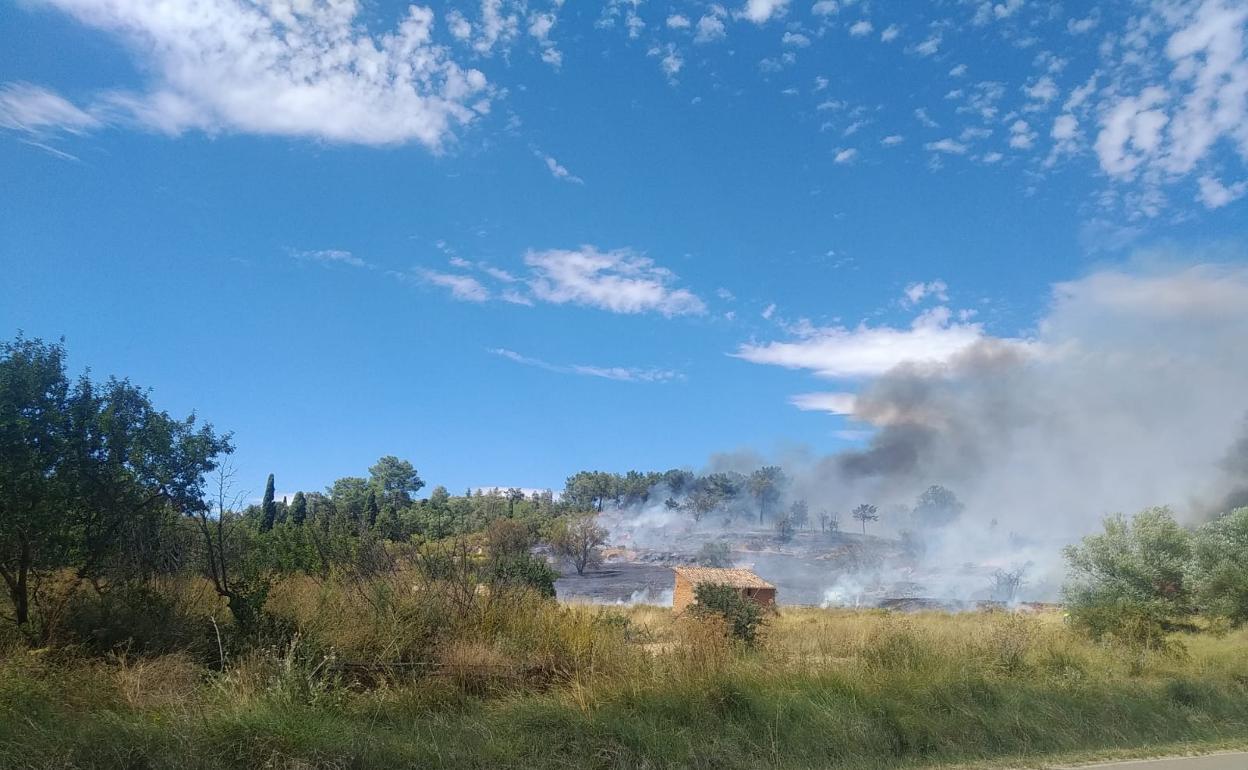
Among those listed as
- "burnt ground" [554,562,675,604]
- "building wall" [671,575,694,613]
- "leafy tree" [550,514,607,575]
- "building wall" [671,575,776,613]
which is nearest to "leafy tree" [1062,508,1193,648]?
"building wall" [671,575,776,613]

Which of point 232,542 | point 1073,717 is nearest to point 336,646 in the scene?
point 232,542

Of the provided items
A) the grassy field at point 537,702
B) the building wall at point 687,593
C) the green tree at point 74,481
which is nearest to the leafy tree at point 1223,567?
the grassy field at point 537,702

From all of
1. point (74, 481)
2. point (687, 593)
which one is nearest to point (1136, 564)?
point (687, 593)

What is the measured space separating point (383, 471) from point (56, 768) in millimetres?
134880

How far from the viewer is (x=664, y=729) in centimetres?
805

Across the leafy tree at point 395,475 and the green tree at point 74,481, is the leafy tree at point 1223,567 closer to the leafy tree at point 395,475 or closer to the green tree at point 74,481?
the green tree at point 74,481

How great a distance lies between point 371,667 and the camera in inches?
344

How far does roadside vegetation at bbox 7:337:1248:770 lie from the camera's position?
6.79 meters

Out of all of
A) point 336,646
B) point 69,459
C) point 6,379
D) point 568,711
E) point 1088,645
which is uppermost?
point 6,379

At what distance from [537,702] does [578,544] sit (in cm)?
9121

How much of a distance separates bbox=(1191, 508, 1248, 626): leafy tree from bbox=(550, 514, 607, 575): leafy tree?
68356mm

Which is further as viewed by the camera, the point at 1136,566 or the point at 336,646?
the point at 1136,566

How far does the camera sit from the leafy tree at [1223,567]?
2734 cm

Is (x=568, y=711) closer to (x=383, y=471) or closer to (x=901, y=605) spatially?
(x=901, y=605)
